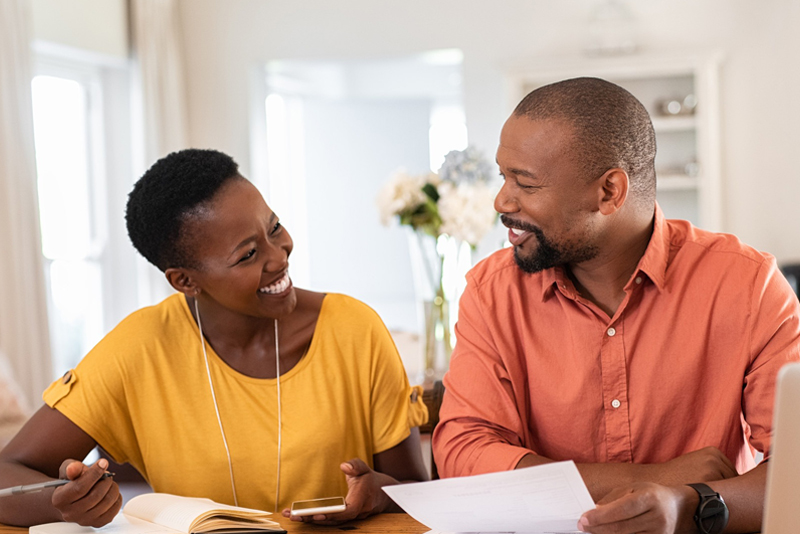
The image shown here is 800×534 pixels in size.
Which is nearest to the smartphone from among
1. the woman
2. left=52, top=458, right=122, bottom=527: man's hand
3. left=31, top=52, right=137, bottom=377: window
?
the woman

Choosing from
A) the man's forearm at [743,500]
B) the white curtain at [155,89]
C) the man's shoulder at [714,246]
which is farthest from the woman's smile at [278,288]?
the white curtain at [155,89]

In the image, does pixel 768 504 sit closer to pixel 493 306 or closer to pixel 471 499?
pixel 471 499

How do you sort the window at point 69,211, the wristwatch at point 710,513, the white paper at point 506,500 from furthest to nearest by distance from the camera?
the window at point 69,211 → the wristwatch at point 710,513 → the white paper at point 506,500

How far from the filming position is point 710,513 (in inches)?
48.4

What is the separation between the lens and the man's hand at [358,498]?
138 cm

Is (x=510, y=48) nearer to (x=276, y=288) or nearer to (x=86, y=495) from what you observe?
(x=276, y=288)

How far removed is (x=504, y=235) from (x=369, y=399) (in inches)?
155

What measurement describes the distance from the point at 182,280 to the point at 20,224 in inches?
111

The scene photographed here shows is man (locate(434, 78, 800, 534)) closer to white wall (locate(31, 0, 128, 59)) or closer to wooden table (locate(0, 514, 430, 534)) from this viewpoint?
wooden table (locate(0, 514, 430, 534))

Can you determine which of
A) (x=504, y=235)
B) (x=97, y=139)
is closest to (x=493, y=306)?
(x=504, y=235)

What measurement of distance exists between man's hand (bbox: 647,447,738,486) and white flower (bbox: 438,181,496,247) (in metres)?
1.42

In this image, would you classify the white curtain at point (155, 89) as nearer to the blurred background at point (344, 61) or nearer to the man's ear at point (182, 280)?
the blurred background at point (344, 61)

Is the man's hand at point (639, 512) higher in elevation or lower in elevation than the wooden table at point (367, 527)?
higher

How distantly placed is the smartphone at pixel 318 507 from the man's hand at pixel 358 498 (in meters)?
0.01
